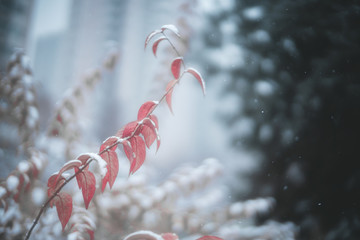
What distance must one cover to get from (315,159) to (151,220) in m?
1.17

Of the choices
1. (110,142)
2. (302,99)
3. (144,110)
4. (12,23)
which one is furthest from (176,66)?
(12,23)

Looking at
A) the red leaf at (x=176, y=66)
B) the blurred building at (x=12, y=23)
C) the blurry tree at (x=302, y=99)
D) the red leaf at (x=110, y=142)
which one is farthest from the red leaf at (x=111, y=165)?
the blurred building at (x=12, y=23)

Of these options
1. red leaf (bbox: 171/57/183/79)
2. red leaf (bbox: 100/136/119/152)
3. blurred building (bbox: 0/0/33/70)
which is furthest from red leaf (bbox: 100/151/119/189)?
blurred building (bbox: 0/0/33/70)

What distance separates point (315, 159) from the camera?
5.57 feet

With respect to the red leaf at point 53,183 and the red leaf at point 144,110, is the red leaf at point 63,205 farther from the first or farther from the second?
the red leaf at point 144,110

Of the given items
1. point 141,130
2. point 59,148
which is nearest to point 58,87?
point 59,148

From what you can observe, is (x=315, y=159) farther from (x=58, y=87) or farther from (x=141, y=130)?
(x=58, y=87)

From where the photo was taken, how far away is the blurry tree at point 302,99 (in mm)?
1530

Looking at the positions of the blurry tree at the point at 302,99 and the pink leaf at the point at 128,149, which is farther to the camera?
the blurry tree at the point at 302,99

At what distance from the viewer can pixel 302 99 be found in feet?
5.46

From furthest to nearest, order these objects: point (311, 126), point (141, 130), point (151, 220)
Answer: point (311, 126), point (151, 220), point (141, 130)

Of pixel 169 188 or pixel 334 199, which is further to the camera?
pixel 334 199

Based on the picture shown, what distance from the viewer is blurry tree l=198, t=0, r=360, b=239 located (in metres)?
1.53

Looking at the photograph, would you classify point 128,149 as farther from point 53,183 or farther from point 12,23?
point 12,23
